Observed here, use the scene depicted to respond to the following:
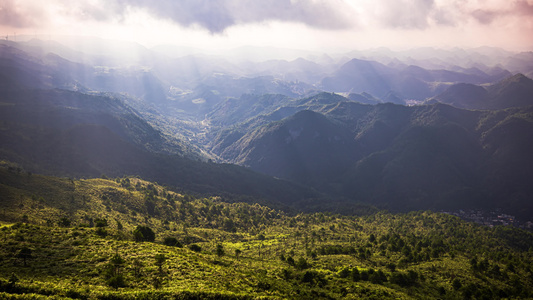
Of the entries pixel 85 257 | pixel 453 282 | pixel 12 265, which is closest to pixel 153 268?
pixel 85 257

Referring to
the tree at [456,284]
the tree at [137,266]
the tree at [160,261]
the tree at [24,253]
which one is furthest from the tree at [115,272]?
the tree at [456,284]

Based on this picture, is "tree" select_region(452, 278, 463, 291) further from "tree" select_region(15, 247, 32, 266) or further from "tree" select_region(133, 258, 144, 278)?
"tree" select_region(15, 247, 32, 266)

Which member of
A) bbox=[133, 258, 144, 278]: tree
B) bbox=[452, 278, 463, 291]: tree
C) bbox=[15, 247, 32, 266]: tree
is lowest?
bbox=[452, 278, 463, 291]: tree

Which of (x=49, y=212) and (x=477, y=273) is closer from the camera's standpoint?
(x=477, y=273)

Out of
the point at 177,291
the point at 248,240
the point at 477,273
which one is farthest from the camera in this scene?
the point at 248,240

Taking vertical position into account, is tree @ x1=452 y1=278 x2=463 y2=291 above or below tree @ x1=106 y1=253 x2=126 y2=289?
below

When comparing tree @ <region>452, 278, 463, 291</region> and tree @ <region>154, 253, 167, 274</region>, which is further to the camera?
tree @ <region>452, 278, 463, 291</region>

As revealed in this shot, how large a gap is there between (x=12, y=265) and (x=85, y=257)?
1283cm

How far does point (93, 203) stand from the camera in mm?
191000

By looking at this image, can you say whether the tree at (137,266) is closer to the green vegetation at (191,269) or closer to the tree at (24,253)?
the green vegetation at (191,269)

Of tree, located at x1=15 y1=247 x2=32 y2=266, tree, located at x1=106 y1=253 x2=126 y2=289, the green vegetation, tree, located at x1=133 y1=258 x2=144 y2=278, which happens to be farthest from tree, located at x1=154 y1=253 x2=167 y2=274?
tree, located at x1=15 y1=247 x2=32 y2=266

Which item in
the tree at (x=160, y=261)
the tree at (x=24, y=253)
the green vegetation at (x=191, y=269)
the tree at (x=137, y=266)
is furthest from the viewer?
the tree at (x=160, y=261)

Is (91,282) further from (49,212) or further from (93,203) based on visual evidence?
(93,203)

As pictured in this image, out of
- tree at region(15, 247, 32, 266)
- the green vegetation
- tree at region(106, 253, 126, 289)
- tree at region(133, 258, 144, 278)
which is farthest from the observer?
tree at region(15, 247, 32, 266)
